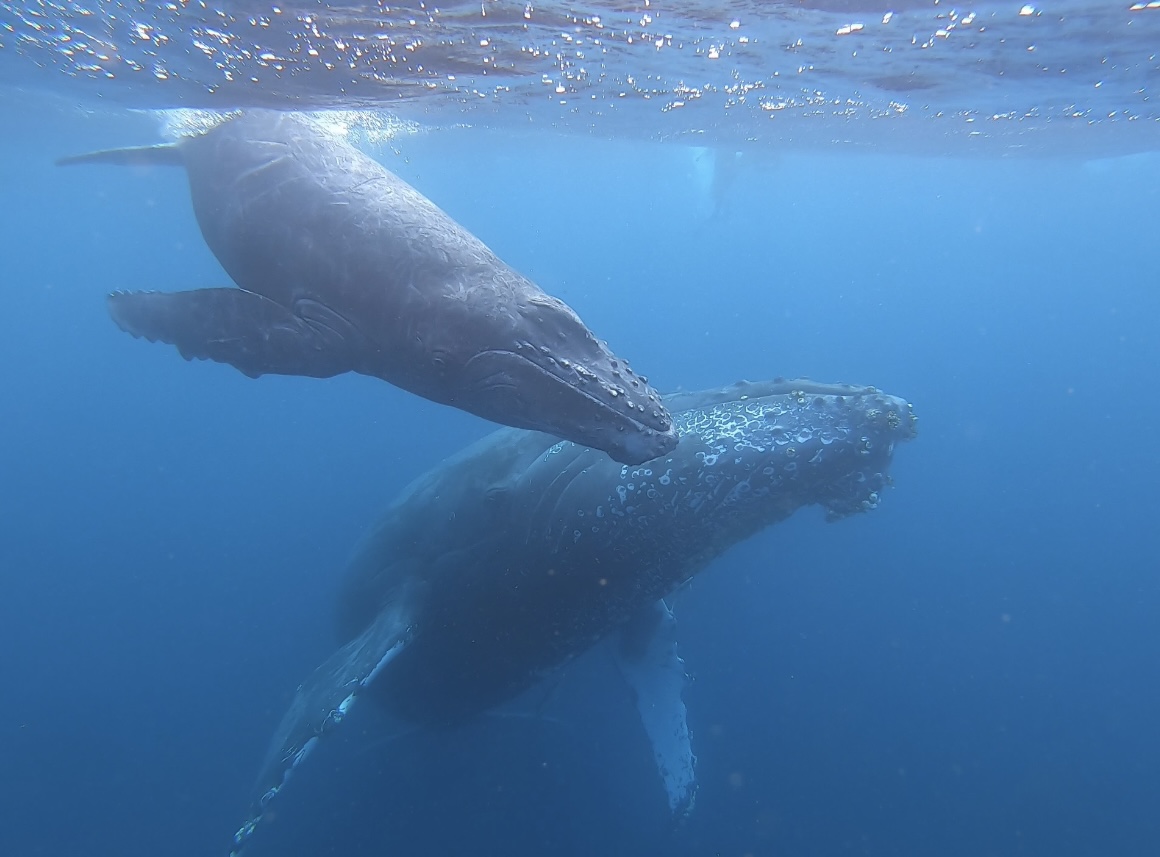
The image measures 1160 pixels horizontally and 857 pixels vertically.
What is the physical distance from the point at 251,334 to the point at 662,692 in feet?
24.3

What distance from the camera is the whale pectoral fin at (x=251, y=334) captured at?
18.6ft

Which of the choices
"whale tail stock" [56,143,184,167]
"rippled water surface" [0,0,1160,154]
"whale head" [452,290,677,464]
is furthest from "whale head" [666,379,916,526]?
"whale tail stock" [56,143,184,167]

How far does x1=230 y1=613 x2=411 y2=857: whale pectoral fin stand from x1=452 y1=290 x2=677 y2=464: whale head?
4.04 metres

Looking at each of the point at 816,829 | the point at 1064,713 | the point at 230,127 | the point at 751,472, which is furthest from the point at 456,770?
the point at 1064,713

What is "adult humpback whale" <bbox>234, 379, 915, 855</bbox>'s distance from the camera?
20.2 ft

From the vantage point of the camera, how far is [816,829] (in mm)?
14633

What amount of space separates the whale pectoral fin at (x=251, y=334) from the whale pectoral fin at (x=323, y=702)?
358 centimetres

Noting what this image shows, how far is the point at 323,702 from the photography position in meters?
7.37

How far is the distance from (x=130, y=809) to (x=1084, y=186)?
251 ft

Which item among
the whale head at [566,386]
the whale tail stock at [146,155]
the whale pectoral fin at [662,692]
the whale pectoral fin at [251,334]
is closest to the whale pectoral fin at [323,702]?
the whale pectoral fin at [662,692]

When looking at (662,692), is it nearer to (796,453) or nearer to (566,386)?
(796,453)

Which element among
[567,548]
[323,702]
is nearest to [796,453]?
[567,548]

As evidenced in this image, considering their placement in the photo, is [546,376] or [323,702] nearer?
[546,376]

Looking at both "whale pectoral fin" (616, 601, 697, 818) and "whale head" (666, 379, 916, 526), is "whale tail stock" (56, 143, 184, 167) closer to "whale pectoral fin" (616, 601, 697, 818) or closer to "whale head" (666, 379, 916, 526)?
"whale head" (666, 379, 916, 526)
